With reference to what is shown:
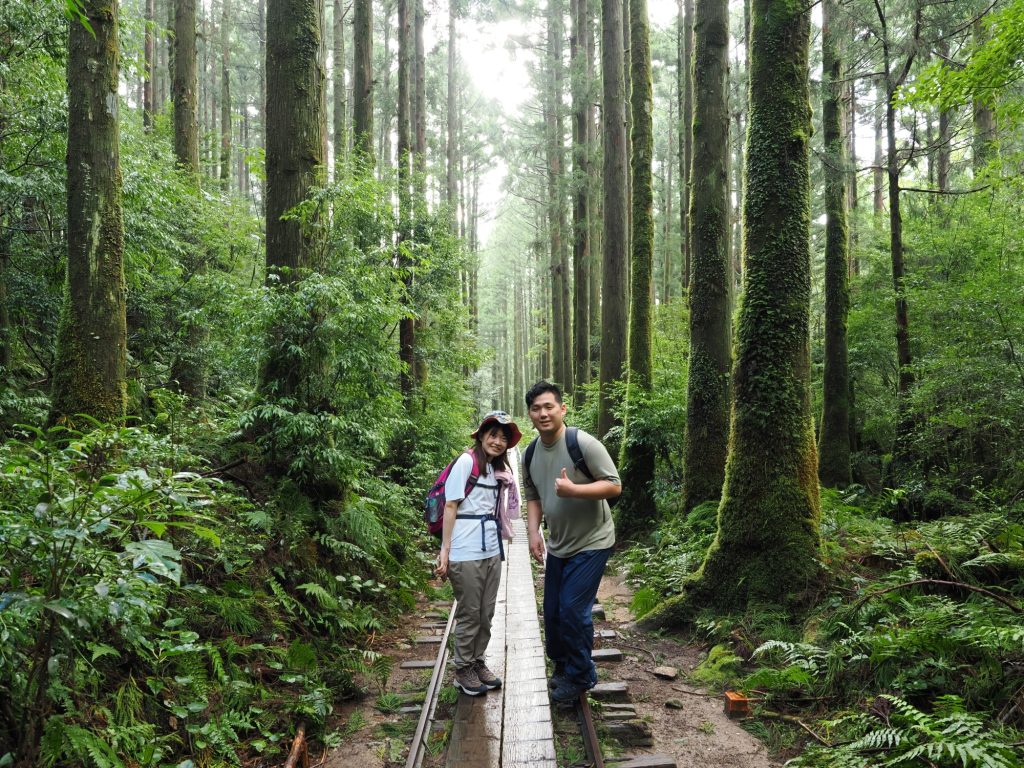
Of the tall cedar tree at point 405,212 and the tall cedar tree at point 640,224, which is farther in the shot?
the tall cedar tree at point 405,212

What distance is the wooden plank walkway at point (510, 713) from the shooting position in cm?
387

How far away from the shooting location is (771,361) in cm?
656

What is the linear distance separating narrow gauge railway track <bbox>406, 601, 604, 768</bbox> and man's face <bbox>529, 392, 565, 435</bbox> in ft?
6.86

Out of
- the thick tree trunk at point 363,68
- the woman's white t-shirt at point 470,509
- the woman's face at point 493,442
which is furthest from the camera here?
the thick tree trunk at point 363,68

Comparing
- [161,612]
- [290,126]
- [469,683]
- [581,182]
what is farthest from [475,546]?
[581,182]

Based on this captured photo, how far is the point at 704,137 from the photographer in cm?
981

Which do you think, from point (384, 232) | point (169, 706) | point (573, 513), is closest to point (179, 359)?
point (384, 232)

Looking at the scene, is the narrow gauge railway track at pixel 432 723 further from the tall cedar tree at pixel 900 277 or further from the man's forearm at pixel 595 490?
the tall cedar tree at pixel 900 277

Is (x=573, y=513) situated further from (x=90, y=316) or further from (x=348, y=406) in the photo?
(x=90, y=316)

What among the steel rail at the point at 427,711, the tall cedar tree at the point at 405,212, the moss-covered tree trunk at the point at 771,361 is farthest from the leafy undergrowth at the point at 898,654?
the tall cedar tree at the point at 405,212

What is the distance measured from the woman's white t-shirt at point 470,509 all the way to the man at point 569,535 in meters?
0.35

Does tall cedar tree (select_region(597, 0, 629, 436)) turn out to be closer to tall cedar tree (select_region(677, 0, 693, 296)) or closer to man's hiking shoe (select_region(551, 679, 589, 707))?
tall cedar tree (select_region(677, 0, 693, 296))

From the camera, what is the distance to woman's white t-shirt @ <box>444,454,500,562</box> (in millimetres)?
4781

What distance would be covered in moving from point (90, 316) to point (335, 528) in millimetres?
3490
